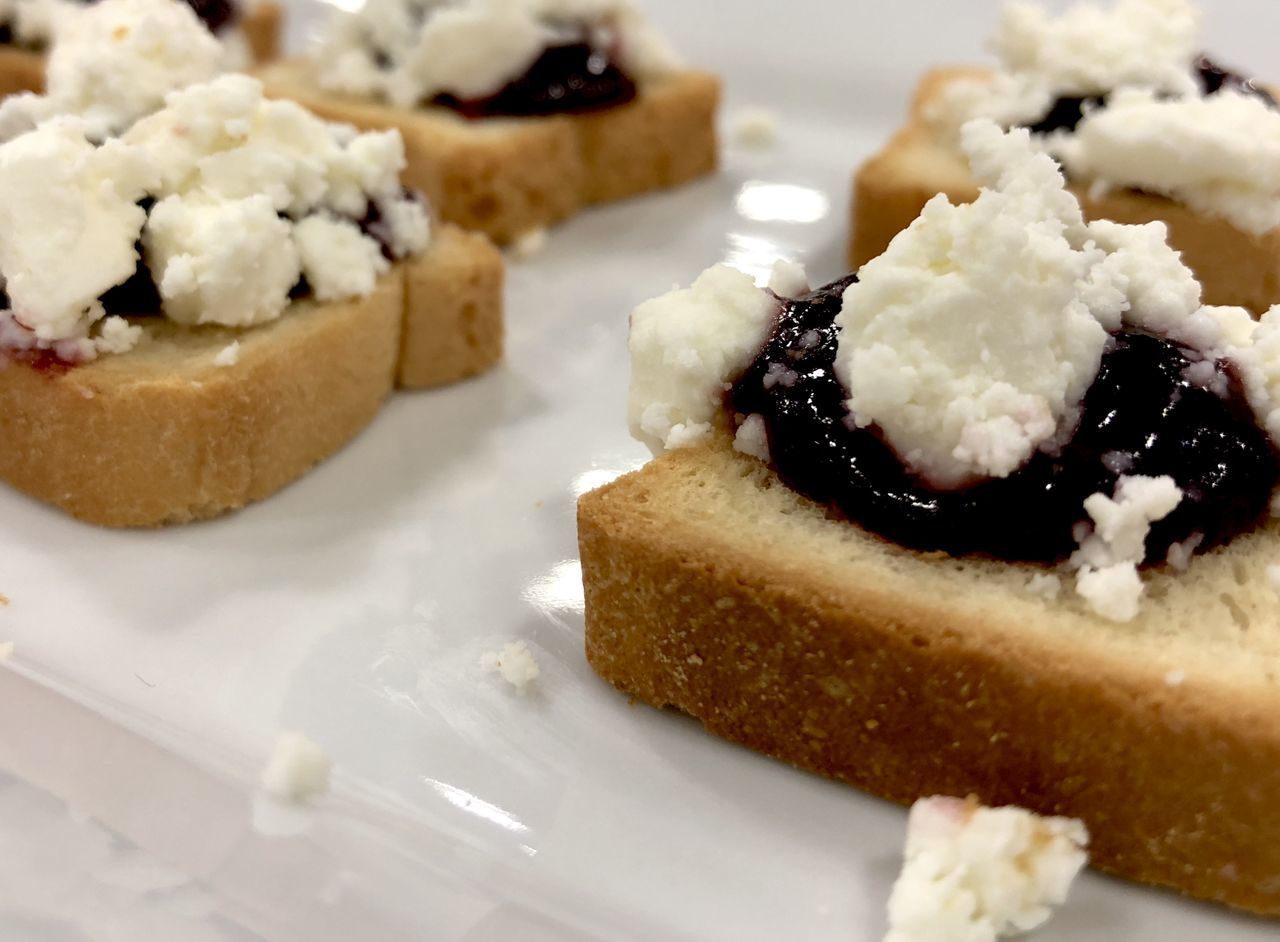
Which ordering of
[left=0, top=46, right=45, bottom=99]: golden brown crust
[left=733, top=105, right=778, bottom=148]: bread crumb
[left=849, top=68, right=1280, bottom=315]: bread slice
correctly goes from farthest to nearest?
1. [left=733, top=105, right=778, bottom=148]: bread crumb
2. [left=0, top=46, right=45, bottom=99]: golden brown crust
3. [left=849, top=68, right=1280, bottom=315]: bread slice

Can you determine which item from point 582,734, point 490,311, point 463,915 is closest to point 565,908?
point 463,915

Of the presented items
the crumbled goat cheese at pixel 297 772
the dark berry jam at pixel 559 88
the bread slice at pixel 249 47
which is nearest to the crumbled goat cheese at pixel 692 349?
the crumbled goat cheese at pixel 297 772

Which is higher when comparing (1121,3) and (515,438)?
(1121,3)

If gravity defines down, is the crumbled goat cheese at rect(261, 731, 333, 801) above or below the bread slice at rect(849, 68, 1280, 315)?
below

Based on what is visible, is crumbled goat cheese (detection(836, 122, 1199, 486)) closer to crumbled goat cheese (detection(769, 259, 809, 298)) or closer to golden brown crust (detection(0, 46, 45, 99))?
crumbled goat cheese (detection(769, 259, 809, 298))

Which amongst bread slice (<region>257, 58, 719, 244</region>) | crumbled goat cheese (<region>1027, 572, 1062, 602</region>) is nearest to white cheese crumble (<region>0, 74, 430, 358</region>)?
bread slice (<region>257, 58, 719, 244</region>)

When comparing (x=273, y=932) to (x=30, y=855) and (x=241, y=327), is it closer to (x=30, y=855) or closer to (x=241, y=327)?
(x=30, y=855)

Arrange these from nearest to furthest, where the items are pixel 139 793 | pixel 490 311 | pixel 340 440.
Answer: pixel 139 793, pixel 340 440, pixel 490 311
